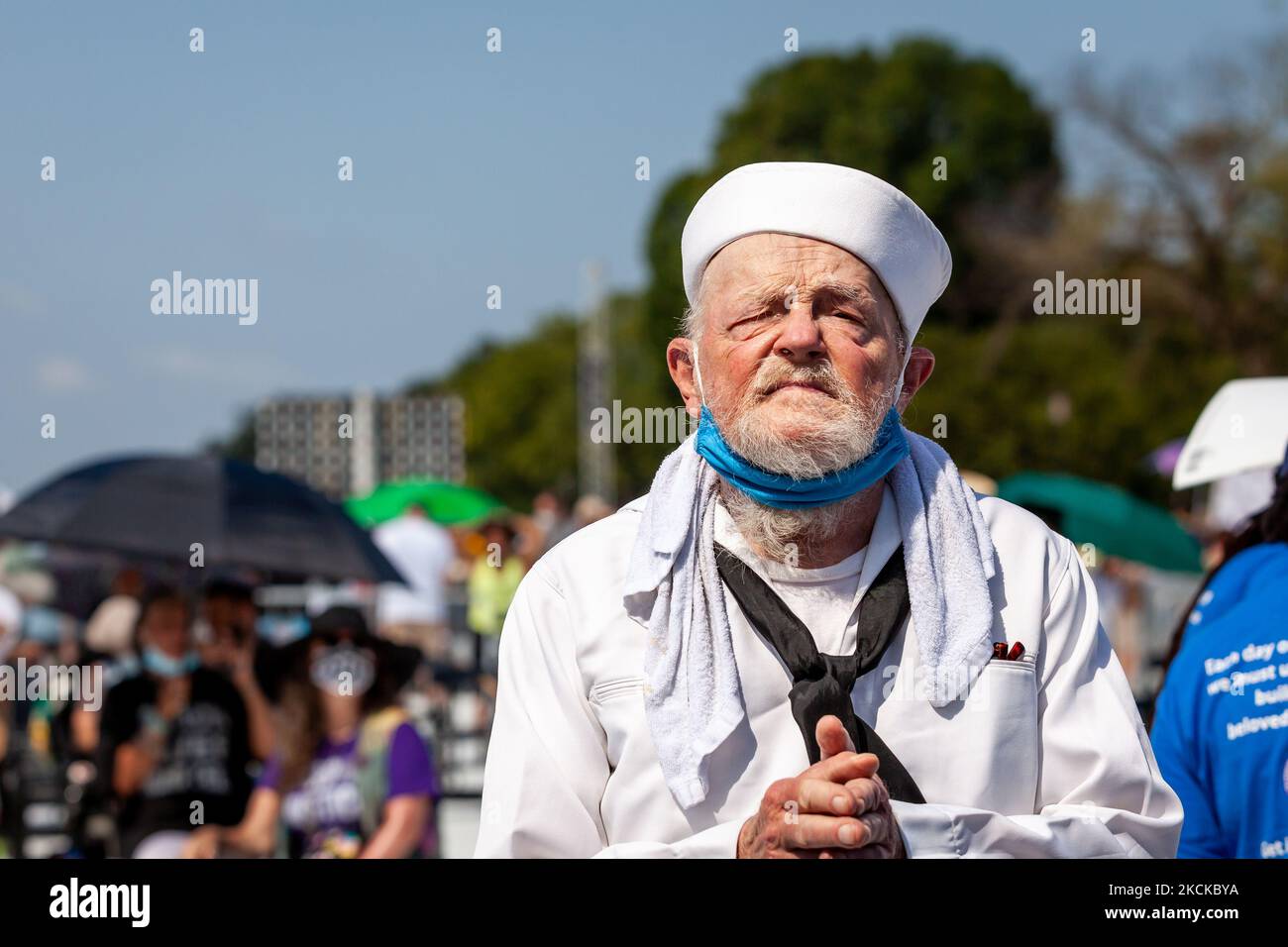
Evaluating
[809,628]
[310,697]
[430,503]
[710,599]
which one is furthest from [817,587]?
[430,503]

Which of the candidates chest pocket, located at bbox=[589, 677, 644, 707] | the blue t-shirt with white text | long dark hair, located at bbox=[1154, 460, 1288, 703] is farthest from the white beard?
long dark hair, located at bbox=[1154, 460, 1288, 703]

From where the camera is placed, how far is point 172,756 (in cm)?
642

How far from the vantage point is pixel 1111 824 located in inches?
96.1

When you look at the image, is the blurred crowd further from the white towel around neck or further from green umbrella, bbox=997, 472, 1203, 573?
green umbrella, bbox=997, 472, 1203, 573

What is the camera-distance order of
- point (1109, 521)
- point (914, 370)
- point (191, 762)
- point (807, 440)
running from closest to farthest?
point (807, 440) < point (914, 370) < point (191, 762) < point (1109, 521)

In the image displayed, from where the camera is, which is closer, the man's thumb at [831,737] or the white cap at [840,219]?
the man's thumb at [831,737]

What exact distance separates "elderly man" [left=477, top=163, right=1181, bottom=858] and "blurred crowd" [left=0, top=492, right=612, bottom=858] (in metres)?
2.24

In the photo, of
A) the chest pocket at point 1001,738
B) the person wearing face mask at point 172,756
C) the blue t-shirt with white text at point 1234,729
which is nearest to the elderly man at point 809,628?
the chest pocket at point 1001,738

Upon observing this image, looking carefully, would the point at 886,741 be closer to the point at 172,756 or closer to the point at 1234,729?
the point at 1234,729

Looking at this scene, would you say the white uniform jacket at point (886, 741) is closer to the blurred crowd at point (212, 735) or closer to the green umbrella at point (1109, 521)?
the blurred crowd at point (212, 735)

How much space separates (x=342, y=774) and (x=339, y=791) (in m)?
0.07

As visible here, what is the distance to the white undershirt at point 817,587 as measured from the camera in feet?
8.43

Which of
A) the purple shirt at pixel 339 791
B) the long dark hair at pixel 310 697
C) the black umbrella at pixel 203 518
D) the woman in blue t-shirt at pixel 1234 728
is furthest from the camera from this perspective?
the black umbrella at pixel 203 518
